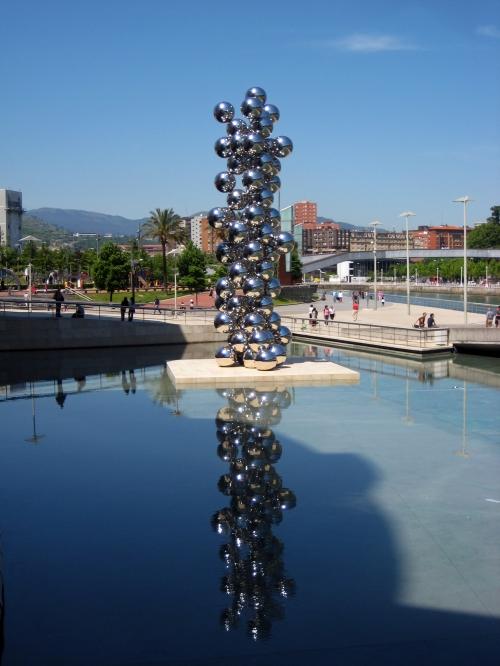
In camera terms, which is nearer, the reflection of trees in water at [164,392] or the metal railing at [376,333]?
the reflection of trees in water at [164,392]

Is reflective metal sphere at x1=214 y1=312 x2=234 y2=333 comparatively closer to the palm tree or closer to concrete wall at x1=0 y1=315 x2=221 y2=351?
concrete wall at x1=0 y1=315 x2=221 y2=351

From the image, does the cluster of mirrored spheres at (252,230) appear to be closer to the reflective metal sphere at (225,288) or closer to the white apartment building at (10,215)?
the reflective metal sphere at (225,288)

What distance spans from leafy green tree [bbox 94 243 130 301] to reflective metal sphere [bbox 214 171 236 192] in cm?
4264

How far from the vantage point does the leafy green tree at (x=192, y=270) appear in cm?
7075

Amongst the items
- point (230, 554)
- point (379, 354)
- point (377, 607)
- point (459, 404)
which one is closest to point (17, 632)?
point (230, 554)

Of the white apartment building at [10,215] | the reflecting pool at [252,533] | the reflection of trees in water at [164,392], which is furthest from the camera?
the white apartment building at [10,215]

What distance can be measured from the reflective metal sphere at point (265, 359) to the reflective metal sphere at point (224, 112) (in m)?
6.97

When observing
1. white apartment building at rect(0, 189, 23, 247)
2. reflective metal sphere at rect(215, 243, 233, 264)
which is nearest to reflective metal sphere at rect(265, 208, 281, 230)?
reflective metal sphere at rect(215, 243, 233, 264)

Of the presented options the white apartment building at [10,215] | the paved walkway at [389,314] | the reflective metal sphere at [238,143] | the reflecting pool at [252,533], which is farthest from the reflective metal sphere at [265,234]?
the white apartment building at [10,215]

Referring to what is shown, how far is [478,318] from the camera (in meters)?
45.0

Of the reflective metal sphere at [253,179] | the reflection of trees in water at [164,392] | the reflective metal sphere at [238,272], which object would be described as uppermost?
the reflective metal sphere at [253,179]

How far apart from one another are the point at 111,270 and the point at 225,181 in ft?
143

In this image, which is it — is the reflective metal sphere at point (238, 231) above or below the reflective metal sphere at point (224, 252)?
above

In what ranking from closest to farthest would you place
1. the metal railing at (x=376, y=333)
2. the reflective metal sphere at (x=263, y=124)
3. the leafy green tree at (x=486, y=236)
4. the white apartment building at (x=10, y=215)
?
the reflective metal sphere at (x=263, y=124) < the metal railing at (x=376, y=333) < the white apartment building at (x=10, y=215) < the leafy green tree at (x=486, y=236)
